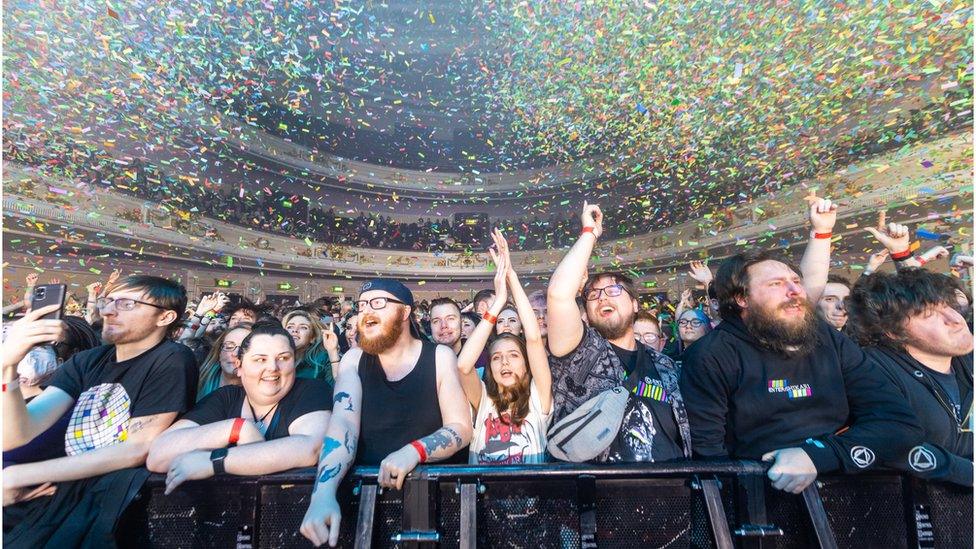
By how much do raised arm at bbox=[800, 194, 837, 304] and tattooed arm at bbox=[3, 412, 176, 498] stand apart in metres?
3.31

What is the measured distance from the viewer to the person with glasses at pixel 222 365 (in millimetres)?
3061

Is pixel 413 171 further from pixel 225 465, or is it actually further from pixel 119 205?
pixel 225 465

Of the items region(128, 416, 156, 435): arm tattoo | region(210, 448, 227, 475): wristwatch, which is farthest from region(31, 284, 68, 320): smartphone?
region(210, 448, 227, 475): wristwatch

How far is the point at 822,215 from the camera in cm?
246

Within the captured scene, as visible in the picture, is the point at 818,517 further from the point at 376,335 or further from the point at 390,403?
the point at 376,335

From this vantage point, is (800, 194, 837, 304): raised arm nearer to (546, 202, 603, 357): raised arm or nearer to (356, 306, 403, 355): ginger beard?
(546, 202, 603, 357): raised arm

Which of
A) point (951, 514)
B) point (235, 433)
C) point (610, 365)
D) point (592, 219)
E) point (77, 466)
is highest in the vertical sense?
point (592, 219)

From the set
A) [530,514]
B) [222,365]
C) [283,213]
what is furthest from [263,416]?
[283,213]

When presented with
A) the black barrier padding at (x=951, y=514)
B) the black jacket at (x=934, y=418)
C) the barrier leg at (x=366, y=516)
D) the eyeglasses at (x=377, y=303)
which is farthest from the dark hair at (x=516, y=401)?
the black barrier padding at (x=951, y=514)

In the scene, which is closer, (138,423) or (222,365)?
(138,423)

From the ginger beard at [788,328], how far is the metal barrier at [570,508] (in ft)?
1.63

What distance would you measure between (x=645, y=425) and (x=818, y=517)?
631 millimetres

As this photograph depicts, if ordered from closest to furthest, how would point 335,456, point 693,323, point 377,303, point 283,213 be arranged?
point 335,456
point 377,303
point 693,323
point 283,213

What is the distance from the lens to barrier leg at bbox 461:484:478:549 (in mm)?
1263
